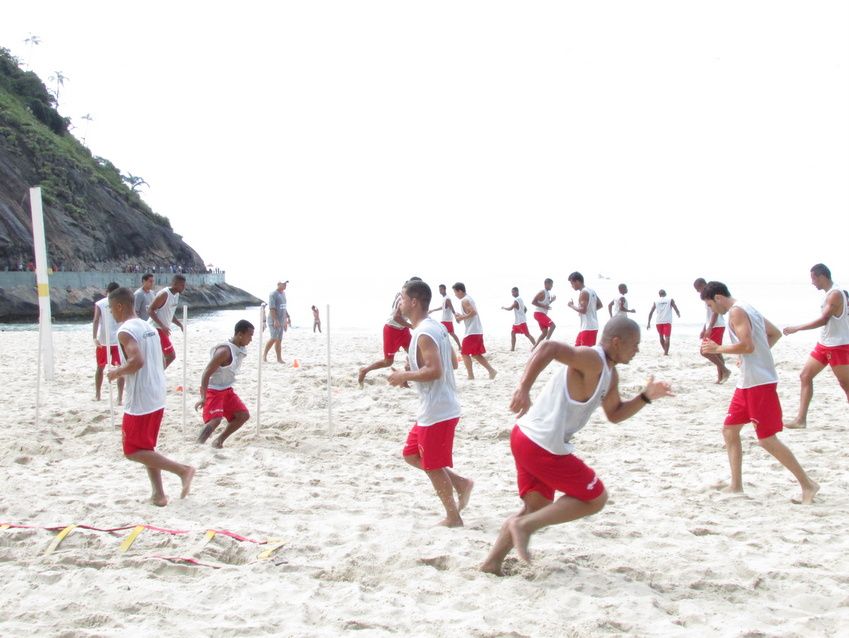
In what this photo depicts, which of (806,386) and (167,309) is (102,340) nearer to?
(167,309)

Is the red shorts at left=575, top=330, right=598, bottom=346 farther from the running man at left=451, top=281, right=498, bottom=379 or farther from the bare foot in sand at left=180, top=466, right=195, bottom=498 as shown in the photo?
the bare foot in sand at left=180, top=466, right=195, bottom=498

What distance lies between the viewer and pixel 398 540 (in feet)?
14.7

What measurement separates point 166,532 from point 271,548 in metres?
0.73

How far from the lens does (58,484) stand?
227 inches

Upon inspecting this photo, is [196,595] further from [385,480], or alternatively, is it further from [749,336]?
[749,336]

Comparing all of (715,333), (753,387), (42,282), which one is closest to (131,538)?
(753,387)

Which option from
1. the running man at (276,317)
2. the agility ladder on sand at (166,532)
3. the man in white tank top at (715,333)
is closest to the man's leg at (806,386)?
the man in white tank top at (715,333)

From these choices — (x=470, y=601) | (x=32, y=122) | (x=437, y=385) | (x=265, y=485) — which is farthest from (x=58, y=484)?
(x=32, y=122)

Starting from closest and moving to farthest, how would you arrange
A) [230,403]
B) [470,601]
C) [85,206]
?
1. [470,601]
2. [230,403]
3. [85,206]

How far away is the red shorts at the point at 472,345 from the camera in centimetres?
1192

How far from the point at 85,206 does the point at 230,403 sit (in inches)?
2038

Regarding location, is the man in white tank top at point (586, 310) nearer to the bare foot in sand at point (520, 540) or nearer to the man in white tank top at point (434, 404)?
the man in white tank top at point (434, 404)

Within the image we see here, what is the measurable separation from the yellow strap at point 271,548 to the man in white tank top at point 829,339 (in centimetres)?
573

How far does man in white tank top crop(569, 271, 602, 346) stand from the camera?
39.6ft
